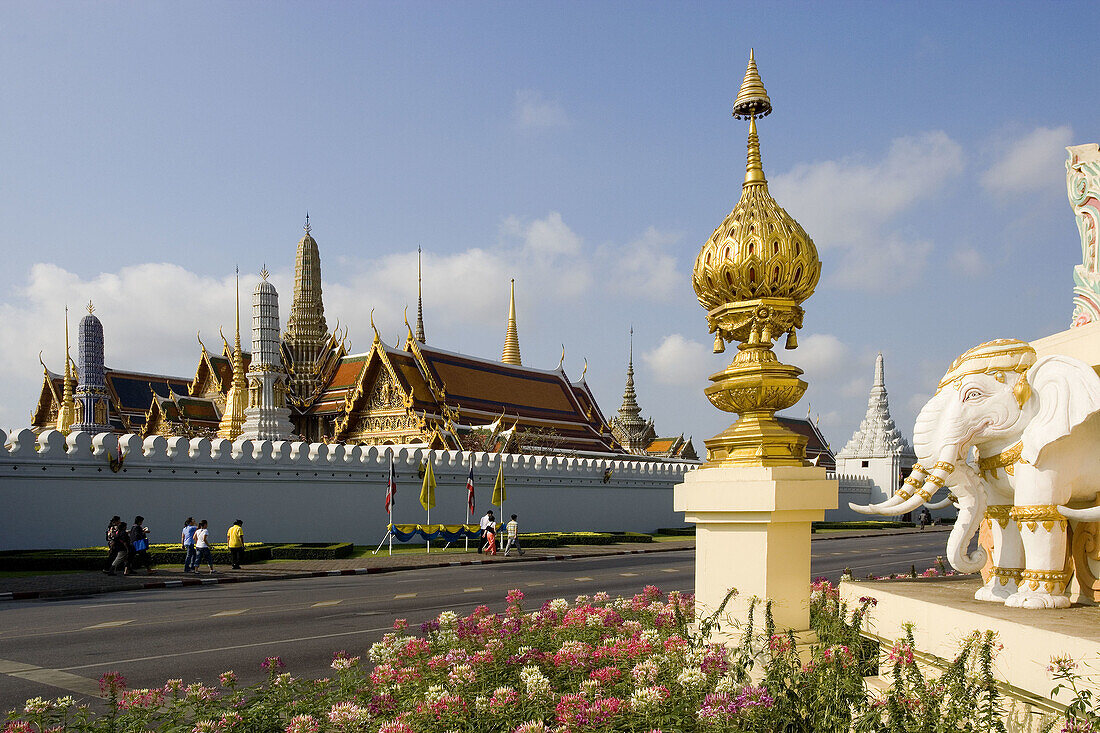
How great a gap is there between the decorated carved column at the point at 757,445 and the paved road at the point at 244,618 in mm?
5150

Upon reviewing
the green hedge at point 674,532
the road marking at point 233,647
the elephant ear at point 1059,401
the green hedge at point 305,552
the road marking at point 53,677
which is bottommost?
the green hedge at point 674,532

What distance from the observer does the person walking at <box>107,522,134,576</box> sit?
17.3 metres

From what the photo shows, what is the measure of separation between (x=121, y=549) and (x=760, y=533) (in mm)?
16871

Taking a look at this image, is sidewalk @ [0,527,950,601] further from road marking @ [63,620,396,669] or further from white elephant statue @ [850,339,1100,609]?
white elephant statue @ [850,339,1100,609]

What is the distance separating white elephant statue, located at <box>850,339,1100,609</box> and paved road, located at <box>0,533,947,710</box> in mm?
6063

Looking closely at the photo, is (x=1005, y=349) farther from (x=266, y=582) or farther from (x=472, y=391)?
(x=472, y=391)

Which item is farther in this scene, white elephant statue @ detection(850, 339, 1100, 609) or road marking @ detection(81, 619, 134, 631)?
road marking @ detection(81, 619, 134, 631)

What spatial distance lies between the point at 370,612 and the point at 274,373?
25.7 m

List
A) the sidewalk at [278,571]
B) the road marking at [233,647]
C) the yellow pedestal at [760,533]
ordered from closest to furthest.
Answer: the yellow pedestal at [760,533], the road marking at [233,647], the sidewalk at [278,571]

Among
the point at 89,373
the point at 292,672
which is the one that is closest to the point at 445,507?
the point at 292,672

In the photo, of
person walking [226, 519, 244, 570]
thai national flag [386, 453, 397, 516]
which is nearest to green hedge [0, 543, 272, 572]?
person walking [226, 519, 244, 570]

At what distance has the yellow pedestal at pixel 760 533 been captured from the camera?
4266 mm

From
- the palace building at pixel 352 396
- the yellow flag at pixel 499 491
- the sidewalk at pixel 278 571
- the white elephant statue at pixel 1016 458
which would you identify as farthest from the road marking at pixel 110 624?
the palace building at pixel 352 396

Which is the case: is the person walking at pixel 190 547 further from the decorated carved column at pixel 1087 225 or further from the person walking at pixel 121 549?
the decorated carved column at pixel 1087 225
